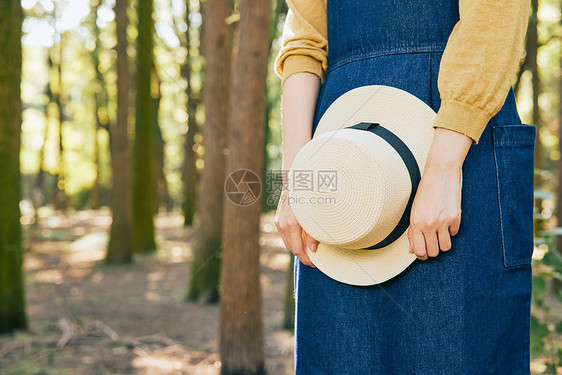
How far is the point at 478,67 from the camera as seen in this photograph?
0.99 meters

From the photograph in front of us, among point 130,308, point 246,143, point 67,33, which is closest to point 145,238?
point 130,308

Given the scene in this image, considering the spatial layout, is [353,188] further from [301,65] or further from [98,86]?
[98,86]

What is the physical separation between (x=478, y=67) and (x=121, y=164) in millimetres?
9494

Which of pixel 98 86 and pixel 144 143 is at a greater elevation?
pixel 98 86

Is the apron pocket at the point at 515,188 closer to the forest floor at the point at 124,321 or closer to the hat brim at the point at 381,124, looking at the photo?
the hat brim at the point at 381,124

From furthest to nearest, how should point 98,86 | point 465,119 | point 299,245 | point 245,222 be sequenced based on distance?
point 98,86 < point 245,222 < point 299,245 < point 465,119

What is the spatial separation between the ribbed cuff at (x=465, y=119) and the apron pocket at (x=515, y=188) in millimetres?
90

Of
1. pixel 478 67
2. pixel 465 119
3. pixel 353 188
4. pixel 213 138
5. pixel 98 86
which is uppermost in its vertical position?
pixel 98 86

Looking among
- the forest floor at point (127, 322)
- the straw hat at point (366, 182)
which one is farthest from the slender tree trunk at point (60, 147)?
the straw hat at point (366, 182)

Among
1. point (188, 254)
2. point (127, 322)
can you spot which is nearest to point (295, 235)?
point (127, 322)

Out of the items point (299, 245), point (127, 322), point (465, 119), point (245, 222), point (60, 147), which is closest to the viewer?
point (465, 119)

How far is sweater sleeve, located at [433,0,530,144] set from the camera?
0.98 metres

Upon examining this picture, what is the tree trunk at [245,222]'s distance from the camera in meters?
4.35

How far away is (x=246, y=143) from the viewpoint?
4.61 metres
